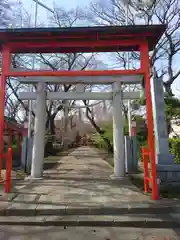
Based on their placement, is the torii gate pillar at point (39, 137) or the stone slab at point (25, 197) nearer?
the stone slab at point (25, 197)

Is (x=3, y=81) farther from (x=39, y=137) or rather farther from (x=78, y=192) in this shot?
(x=78, y=192)

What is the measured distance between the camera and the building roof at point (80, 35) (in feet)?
20.3

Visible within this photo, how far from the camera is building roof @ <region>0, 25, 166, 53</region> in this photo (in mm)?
6176

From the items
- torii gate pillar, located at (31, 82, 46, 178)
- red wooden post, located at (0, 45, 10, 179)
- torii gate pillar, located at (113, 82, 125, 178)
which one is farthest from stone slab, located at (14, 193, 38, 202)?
torii gate pillar, located at (113, 82, 125, 178)

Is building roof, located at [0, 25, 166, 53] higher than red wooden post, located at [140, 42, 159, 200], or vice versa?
building roof, located at [0, 25, 166, 53]

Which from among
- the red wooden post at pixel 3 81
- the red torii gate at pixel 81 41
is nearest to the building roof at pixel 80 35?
the red torii gate at pixel 81 41

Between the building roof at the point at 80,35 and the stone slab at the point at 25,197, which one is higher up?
the building roof at the point at 80,35

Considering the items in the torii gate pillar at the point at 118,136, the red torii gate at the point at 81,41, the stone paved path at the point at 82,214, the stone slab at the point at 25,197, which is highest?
the red torii gate at the point at 81,41

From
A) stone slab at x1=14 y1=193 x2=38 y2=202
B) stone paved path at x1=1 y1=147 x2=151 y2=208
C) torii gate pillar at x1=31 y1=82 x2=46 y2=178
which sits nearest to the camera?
stone paved path at x1=1 y1=147 x2=151 y2=208

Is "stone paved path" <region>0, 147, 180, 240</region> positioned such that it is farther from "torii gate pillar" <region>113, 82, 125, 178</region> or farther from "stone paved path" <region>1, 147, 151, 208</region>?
"torii gate pillar" <region>113, 82, 125, 178</region>

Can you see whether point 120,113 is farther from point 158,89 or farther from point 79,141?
point 79,141

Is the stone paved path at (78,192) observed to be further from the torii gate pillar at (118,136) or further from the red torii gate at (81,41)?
the red torii gate at (81,41)

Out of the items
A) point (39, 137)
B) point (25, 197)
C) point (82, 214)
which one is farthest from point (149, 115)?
point (39, 137)

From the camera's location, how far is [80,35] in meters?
6.34
